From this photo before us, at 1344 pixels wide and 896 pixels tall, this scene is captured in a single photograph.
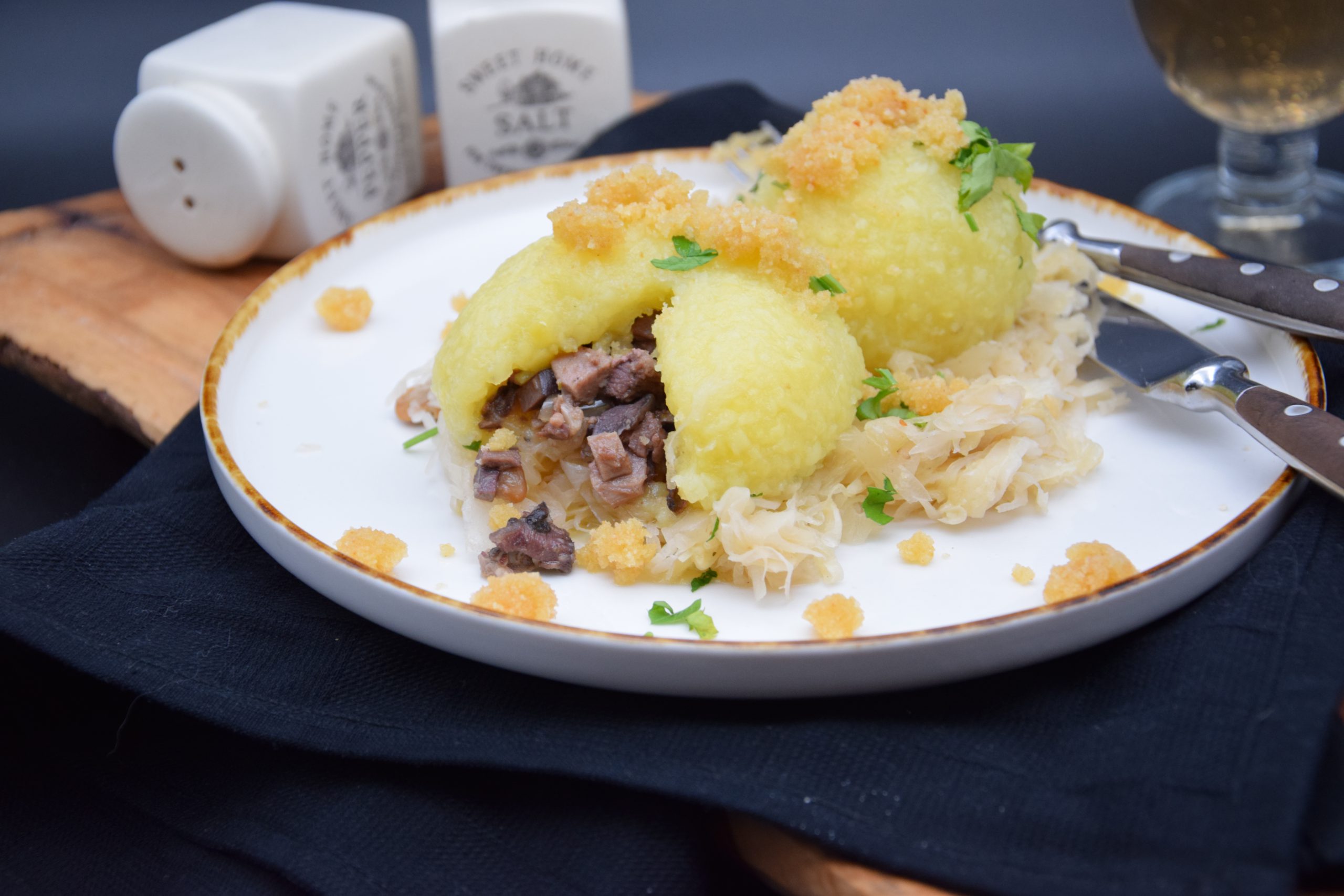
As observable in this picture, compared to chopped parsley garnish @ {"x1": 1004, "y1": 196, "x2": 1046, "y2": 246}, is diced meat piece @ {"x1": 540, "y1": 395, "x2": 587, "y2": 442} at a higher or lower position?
lower

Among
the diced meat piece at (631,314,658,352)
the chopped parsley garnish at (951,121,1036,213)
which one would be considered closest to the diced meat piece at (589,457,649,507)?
the diced meat piece at (631,314,658,352)

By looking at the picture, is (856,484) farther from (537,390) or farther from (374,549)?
(374,549)

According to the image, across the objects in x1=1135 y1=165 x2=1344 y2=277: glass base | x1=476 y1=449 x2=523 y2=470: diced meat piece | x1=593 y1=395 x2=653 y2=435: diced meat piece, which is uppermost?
A: x1=593 y1=395 x2=653 y2=435: diced meat piece

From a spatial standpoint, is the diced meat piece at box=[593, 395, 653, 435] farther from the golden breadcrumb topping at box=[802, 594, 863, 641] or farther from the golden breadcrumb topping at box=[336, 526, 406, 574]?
the golden breadcrumb topping at box=[802, 594, 863, 641]

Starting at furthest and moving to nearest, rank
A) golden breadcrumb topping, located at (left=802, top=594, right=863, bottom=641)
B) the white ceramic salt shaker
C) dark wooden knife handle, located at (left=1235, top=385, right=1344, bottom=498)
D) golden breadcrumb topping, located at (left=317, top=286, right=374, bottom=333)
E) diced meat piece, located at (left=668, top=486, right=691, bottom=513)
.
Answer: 1. the white ceramic salt shaker
2. golden breadcrumb topping, located at (left=317, top=286, right=374, bottom=333)
3. diced meat piece, located at (left=668, top=486, right=691, bottom=513)
4. dark wooden knife handle, located at (left=1235, top=385, right=1344, bottom=498)
5. golden breadcrumb topping, located at (left=802, top=594, right=863, bottom=641)

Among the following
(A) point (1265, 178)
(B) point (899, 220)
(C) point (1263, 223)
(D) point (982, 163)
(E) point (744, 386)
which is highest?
(D) point (982, 163)

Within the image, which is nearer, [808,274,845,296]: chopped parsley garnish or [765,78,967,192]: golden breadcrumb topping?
[808,274,845,296]: chopped parsley garnish

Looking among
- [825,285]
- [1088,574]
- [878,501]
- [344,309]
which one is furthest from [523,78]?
[1088,574]

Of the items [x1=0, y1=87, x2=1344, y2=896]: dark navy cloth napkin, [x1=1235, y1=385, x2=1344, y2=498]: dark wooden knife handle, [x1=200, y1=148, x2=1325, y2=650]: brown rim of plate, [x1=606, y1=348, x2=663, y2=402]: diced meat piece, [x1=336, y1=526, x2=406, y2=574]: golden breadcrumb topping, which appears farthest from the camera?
[x1=606, y1=348, x2=663, y2=402]: diced meat piece
